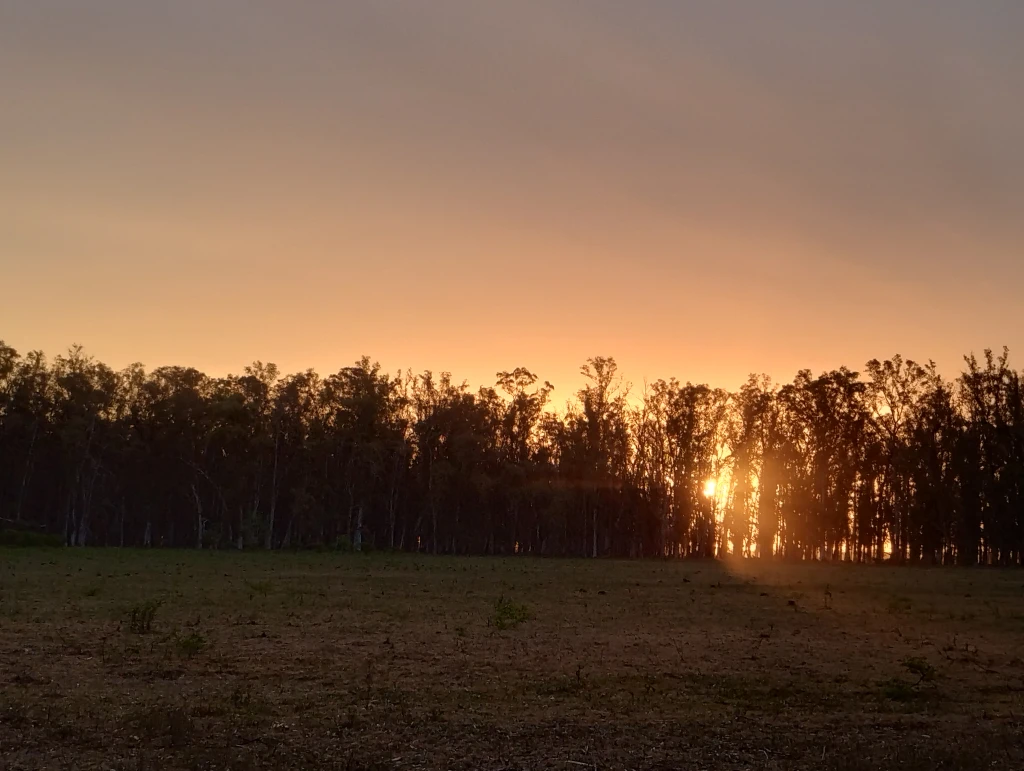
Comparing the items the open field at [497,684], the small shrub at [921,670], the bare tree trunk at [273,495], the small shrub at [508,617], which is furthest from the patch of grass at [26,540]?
the small shrub at [921,670]

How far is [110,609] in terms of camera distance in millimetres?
22156

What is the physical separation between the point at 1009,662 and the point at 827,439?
66.4 meters

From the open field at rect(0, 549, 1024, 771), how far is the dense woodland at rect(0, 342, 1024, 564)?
54.5m

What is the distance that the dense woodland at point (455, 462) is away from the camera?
7906 cm

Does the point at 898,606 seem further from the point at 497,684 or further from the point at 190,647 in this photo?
the point at 190,647

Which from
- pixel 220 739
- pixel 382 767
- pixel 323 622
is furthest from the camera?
pixel 323 622

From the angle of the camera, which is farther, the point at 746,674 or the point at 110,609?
the point at 110,609

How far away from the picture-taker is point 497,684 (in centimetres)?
1343

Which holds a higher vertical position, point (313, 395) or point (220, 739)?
point (313, 395)

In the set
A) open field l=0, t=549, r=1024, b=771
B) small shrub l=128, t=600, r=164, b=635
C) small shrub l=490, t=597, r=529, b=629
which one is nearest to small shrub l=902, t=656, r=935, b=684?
open field l=0, t=549, r=1024, b=771

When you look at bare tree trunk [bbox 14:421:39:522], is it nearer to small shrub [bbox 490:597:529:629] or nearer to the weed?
small shrub [bbox 490:597:529:629]

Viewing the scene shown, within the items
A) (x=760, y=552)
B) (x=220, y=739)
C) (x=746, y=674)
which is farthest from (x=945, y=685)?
(x=760, y=552)

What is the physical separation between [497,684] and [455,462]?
7213cm

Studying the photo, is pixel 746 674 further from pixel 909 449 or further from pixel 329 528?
pixel 329 528
